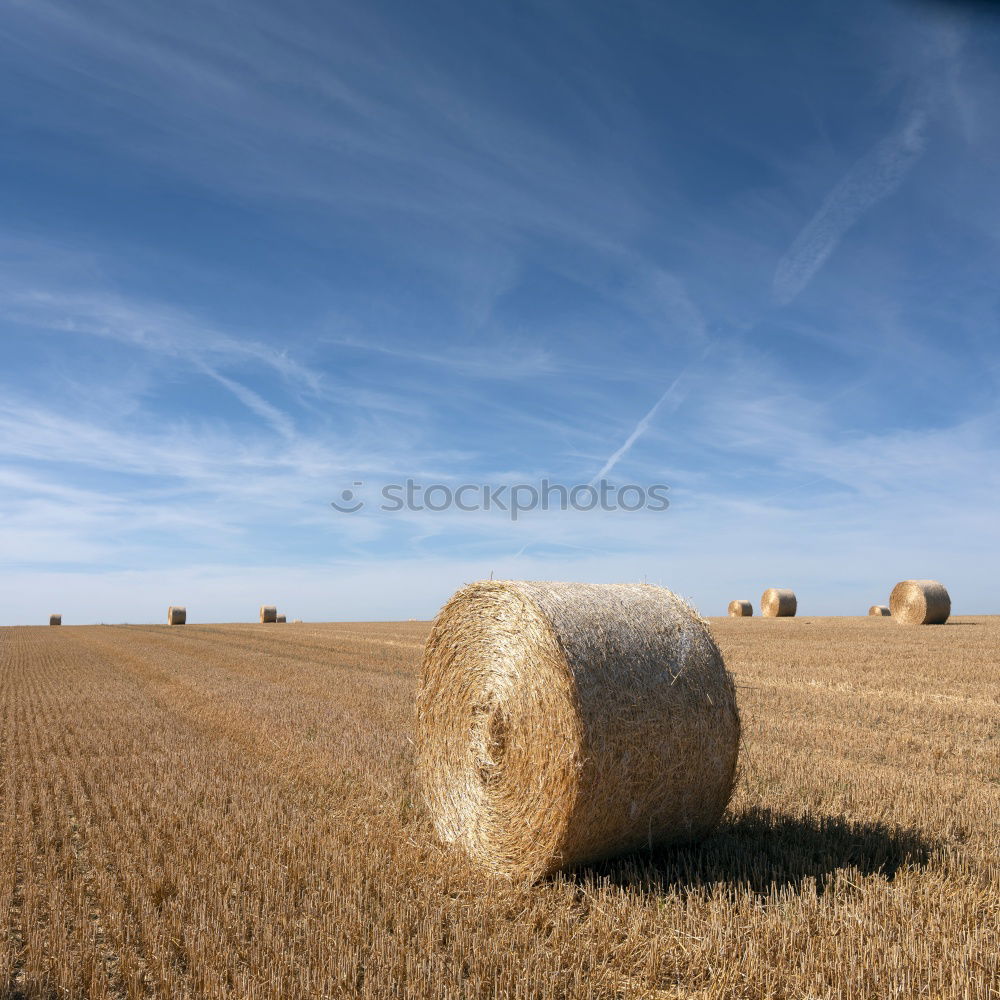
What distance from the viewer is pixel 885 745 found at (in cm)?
895

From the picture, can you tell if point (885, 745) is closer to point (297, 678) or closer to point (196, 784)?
point (196, 784)

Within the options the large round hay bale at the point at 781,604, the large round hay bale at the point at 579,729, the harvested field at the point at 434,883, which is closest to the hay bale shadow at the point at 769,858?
the harvested field at the point at 434,883

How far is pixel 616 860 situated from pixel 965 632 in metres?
22.6

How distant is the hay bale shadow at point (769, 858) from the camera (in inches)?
193

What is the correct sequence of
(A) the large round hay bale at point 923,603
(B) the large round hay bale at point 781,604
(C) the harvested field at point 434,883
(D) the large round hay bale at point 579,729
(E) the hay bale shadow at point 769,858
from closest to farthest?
(C) the harvested field at point 434,883, (E) the hay bale shadow at point 769,858, (D) the large round hay bale at point 579,729, (A) the large round hay bale at point 923,603, (B) the large round hay bale at point 781,604

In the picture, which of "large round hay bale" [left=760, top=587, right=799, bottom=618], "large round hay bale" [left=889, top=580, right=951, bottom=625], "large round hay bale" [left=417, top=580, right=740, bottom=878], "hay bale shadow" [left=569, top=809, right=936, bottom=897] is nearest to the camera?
"hay bale shadow" [left=569, top=809, right=936, bottom=897]

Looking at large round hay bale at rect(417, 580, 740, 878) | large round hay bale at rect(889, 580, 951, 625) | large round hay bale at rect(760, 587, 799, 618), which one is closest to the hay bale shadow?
large round hay bale at rect(417, 580, 740, 878)

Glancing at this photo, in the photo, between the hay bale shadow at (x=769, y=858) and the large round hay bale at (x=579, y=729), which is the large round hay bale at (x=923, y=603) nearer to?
the hay bale shadow at (x=769, y=858)

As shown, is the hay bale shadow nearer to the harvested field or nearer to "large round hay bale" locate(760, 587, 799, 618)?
the harvested field

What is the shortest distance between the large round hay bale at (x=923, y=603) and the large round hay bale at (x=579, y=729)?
25804mm

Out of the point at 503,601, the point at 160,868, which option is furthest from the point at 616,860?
the point at 160,868

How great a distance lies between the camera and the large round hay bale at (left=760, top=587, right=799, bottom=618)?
36938 mm

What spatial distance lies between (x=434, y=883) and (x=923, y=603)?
27.7m

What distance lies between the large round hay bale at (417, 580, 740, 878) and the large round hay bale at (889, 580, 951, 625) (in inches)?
1016
